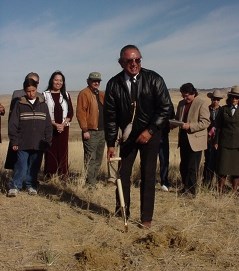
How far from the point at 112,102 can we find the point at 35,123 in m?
1.92

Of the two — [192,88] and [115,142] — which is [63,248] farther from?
[192,88]

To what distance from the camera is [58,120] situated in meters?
7.27

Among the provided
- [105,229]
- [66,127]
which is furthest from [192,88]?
[105,229]

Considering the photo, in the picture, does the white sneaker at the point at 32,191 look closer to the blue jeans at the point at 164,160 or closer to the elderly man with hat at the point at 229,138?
the blue jeans at the point at 164,160

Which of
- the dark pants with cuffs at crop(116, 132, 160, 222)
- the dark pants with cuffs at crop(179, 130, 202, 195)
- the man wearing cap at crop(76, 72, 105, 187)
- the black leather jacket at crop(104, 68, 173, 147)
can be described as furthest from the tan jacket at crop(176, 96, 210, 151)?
the black leather jacket at crop(104, 68, 173, 147)

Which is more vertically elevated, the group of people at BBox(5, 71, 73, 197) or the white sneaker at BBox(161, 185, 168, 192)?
the group of people at BBox(5, 71, 73, 197)

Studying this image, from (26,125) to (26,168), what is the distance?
652mm

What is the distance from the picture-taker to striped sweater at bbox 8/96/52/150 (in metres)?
6.38

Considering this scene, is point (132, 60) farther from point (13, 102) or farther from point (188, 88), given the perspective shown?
point (13, 102)

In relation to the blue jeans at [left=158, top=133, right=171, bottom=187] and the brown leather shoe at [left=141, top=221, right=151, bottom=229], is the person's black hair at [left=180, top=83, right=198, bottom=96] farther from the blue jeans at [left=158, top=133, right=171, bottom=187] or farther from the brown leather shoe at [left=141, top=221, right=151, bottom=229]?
the brown leather shoe at [left=141, top=221, right=151, bottom=229]

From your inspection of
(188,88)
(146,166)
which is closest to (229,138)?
(188,88)

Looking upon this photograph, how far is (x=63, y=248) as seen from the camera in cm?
429

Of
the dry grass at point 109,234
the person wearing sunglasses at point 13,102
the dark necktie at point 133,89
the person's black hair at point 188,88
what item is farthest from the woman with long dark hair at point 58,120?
the dark necktie at point 133,89

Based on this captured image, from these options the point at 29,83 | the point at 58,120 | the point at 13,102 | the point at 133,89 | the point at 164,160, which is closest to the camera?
the point at 133,89
